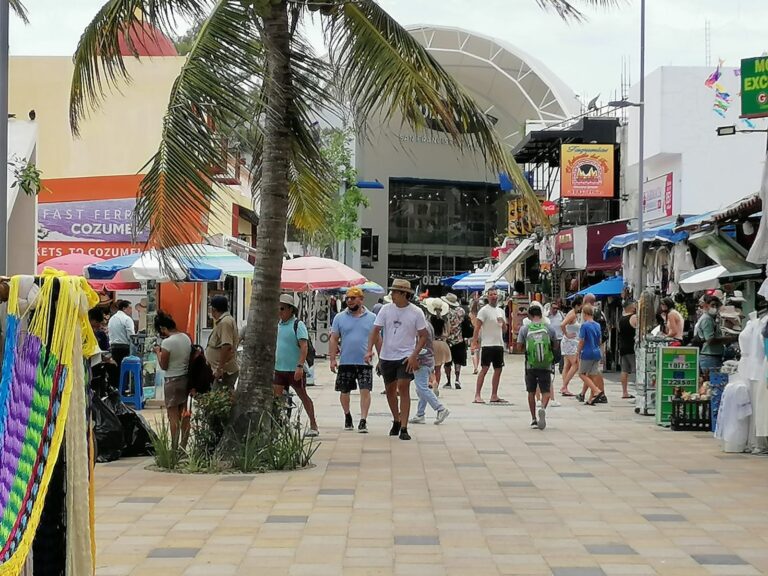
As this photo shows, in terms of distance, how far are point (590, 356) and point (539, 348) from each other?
4247mm

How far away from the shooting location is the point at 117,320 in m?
16.9

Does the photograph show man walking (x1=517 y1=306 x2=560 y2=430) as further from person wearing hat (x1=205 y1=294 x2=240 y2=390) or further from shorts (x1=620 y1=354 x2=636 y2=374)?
shorts (x1=620 y1=354 x2=636 y2=374)

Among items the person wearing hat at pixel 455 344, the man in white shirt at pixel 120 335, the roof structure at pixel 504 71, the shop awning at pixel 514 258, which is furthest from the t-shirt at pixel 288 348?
the roof structure at pixel 504 71

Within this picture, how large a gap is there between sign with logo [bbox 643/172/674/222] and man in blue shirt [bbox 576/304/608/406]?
43.7 feet

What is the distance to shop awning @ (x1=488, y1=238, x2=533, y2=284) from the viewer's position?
142ft

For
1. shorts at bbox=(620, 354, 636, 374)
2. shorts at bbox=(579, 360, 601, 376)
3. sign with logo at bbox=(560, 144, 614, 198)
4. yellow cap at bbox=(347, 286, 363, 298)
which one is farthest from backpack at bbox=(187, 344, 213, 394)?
sign with logo at bbox=(560, 144, 614, 198)

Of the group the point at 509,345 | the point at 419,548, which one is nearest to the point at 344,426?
the point at 419,548

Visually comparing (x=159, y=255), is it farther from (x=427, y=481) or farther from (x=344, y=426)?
(x=344, y=426)

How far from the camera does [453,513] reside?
8.29m

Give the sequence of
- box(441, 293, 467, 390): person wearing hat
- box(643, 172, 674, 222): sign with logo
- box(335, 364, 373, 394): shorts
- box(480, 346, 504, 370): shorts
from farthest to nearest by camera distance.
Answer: box(643, 172, 674, 222): sign with logo → box(441, 293, 467, 390): person wearing hat → box(480, 346, 504, 370): shorts → box(335, 364, 373, 394): shorts

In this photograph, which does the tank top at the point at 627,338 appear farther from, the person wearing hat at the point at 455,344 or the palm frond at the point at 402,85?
the palm frond at the point at 402,85

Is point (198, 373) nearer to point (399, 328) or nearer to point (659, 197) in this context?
point (399, 328)

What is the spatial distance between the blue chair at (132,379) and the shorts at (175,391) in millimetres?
4380

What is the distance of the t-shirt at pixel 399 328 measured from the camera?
13.0 meters
